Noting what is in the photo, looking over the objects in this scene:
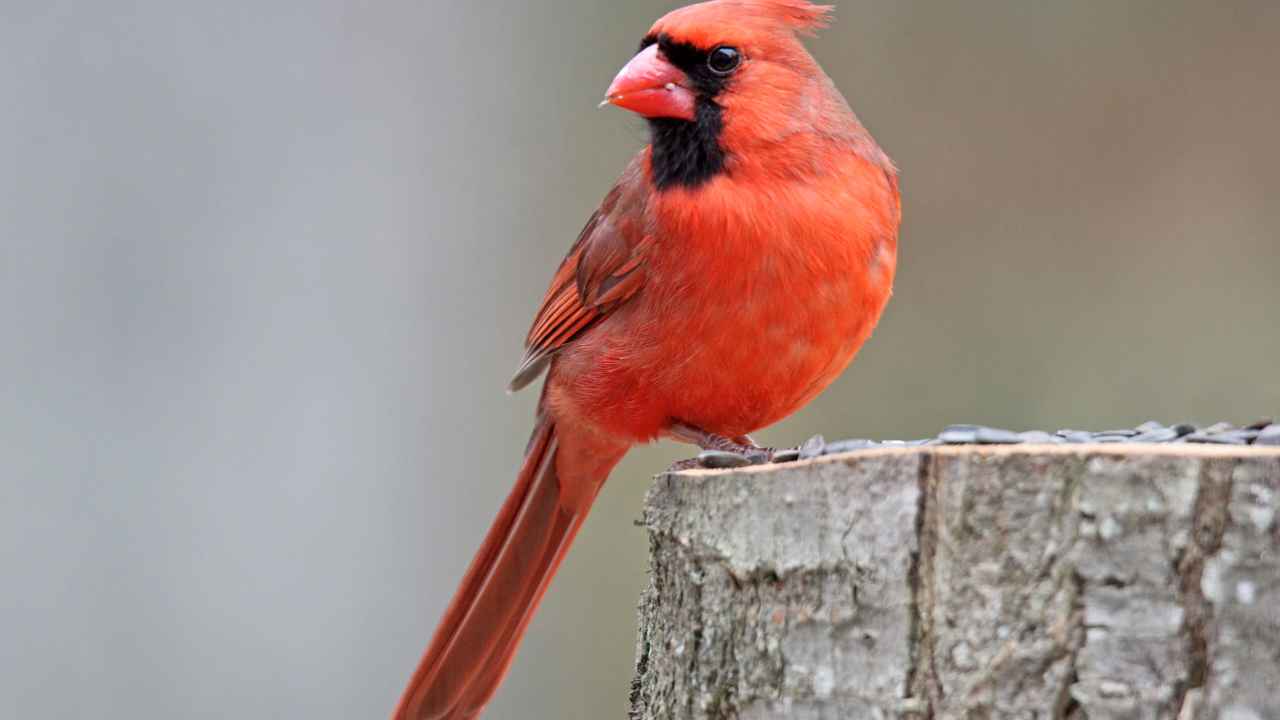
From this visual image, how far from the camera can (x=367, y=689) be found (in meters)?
4.21

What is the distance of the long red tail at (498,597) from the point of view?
2906 mm

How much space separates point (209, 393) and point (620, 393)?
182 centimetres

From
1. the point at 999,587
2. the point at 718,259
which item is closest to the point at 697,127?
the point at 718,259

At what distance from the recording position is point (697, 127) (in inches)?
108

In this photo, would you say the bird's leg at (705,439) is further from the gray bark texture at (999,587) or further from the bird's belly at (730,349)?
the gray bark texture at (999,587)

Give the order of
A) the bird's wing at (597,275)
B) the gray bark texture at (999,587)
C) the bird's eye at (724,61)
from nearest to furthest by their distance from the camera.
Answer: the gray bark texture at (999,587)
the bird's eye at (724,61)
the bird's wing at (597,275)

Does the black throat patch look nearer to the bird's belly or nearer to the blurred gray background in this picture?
the bird's belly

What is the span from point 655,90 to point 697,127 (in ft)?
0.33

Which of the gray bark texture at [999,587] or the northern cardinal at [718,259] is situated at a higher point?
the northern cardinal at [718,259]

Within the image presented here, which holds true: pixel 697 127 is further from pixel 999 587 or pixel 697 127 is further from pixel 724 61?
pixel 999 587

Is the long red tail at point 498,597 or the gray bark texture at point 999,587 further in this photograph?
the long red tail at point 498,597

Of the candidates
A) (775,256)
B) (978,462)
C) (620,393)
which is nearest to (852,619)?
(978,462)

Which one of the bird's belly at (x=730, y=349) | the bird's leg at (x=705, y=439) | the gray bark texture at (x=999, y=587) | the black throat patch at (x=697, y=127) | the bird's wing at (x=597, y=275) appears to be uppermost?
the black throat patch at (x=697, y=127)

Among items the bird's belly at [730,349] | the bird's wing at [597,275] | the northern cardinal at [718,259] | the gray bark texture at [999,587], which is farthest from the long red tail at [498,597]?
the gray bark texture at [999,587]
